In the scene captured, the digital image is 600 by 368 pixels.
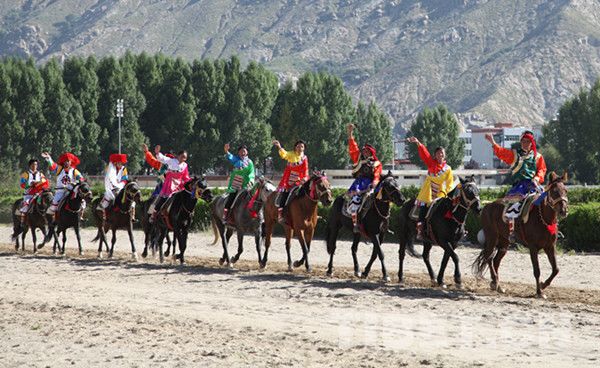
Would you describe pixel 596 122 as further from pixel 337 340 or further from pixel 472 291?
pixel 337 340

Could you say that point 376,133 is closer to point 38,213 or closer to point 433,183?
point 38,213

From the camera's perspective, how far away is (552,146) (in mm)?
99875

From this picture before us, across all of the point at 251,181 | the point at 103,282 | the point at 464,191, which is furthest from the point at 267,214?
the point at 464,191

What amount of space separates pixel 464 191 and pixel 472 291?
182cm

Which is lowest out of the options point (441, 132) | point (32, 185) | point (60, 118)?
point (32, 185)

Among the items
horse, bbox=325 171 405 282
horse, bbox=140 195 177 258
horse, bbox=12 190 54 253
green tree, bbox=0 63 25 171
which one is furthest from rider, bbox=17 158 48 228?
green tree, bbox=0 63 25 171

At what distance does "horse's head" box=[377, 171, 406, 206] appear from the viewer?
18.9 metres

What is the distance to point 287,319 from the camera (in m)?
14.4

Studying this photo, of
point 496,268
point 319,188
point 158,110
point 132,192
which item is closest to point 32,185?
point 132,192

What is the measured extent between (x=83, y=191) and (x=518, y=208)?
1307 centimetres

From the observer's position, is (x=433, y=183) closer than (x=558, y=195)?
No

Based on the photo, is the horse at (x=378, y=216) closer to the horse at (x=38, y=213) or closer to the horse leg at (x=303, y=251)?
the horse leg at (x=303, y=251)

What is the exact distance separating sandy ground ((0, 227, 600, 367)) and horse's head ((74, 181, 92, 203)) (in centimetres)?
411

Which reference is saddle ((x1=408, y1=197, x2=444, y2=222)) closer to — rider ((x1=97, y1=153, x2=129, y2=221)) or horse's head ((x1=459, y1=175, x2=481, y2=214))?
horse's head ((x1=459, y1=175, x2=481, y2=214))
